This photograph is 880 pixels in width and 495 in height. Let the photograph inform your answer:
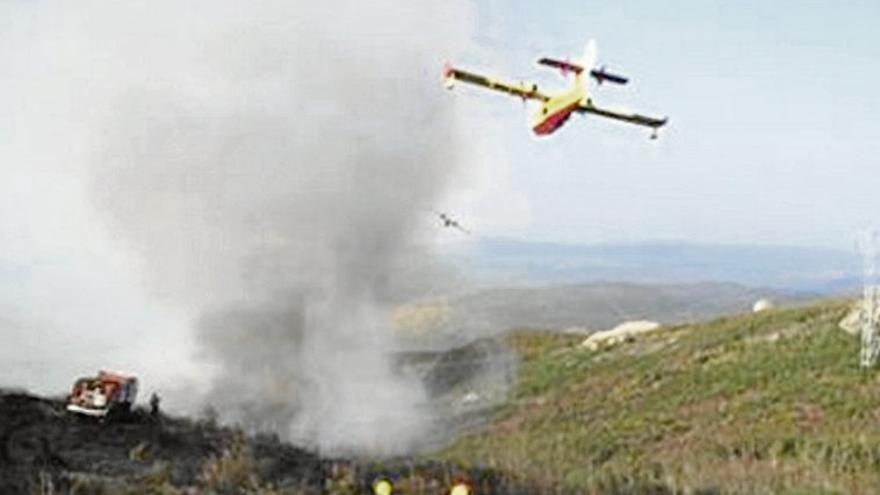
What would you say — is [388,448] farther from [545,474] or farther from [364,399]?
[545,474]

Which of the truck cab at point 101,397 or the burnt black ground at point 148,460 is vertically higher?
the truck cab at point 101,397

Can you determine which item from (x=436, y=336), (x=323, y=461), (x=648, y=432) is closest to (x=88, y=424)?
(x=323, y=461)

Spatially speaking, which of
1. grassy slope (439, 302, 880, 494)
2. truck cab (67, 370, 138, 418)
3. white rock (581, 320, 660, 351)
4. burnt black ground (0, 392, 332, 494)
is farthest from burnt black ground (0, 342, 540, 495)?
white rock (581, 320, 660, 351)

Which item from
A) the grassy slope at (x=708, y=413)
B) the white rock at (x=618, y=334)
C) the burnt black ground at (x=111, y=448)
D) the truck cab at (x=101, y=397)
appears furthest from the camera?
the white rock at (x=618, y=334)

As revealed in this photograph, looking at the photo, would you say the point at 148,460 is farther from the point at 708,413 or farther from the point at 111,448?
the point at 708,413

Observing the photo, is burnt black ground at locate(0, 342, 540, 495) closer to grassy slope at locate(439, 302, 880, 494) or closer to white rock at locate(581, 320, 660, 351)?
grassy slope at locate(439, 302, 880, 494)

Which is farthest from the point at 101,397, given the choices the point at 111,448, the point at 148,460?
the point at 148,460

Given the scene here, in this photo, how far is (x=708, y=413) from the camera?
62.7 meters

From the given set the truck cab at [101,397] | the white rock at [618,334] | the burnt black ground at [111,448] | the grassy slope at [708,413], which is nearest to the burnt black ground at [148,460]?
the burnt black ground at [111,448]

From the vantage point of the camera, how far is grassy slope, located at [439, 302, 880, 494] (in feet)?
119

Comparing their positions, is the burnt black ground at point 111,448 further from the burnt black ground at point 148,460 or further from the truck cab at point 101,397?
the truck cab at point 101,397

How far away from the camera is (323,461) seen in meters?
26.8

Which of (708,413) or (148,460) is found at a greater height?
(708,413)

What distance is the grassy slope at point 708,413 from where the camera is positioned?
36156mm
